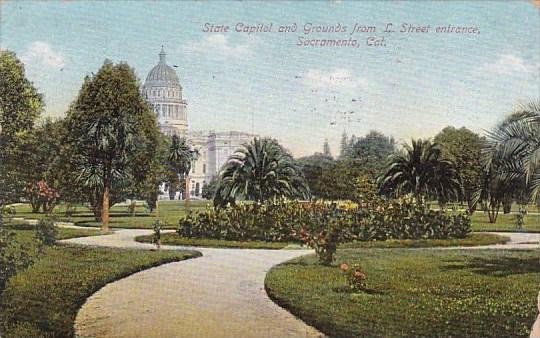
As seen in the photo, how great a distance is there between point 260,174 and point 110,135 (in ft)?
2.84

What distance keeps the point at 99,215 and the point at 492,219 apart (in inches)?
84.1

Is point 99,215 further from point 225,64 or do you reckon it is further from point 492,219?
point 492,219

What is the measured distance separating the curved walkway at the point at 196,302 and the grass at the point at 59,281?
0.16 ft

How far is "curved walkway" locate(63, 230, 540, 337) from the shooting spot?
10.4 ft

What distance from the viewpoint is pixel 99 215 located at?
11.6 ft

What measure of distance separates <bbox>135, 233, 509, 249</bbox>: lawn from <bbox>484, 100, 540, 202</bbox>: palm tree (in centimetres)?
34

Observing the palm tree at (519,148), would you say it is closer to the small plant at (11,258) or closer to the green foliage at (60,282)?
the green foliage at (60,282)

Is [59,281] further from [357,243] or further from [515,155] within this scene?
[515,155]

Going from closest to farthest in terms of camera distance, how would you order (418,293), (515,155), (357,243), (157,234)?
(418,293)
(515,155)
(357,243)
(157,234)

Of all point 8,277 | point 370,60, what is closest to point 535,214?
point 370,60

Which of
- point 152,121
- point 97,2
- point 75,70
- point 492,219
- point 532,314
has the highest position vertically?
point 97,2

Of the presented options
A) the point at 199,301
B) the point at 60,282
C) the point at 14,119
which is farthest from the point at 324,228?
the point at 14,119

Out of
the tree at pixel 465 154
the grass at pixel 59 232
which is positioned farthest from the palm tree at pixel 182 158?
the tree at pixel 465 154

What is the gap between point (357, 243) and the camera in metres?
3.42
